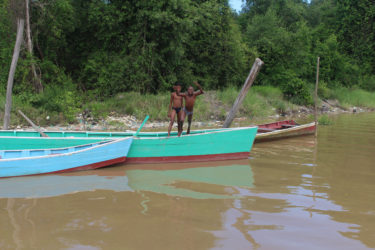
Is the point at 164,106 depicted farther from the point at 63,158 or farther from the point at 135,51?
the point at 63,158

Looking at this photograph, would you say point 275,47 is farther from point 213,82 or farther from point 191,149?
point 191,149

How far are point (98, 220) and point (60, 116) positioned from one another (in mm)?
10505

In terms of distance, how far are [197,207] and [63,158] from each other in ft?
10.2

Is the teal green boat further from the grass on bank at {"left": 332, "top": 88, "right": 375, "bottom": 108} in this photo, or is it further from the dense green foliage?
the grass on bank at {"left": 332, "top": 88, "right": 375, "bottom": 108}

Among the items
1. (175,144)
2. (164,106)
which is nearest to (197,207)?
(175,144)

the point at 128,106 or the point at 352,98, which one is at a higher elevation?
the point at 352,98

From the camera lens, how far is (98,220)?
177 inches

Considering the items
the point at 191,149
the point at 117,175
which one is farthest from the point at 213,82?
the point at 117,175

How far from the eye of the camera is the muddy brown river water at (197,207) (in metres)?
3.98

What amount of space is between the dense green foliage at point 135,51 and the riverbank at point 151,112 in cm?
53

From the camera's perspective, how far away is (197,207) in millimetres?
5051

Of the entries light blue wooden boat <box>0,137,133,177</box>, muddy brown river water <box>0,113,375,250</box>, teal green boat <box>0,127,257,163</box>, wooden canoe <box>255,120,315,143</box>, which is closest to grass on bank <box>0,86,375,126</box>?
wooden canoe <box>255,120,315,143</box>

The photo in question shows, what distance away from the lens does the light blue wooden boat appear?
6.41 m

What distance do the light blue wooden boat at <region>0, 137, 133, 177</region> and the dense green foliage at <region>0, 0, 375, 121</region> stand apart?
637 cm
